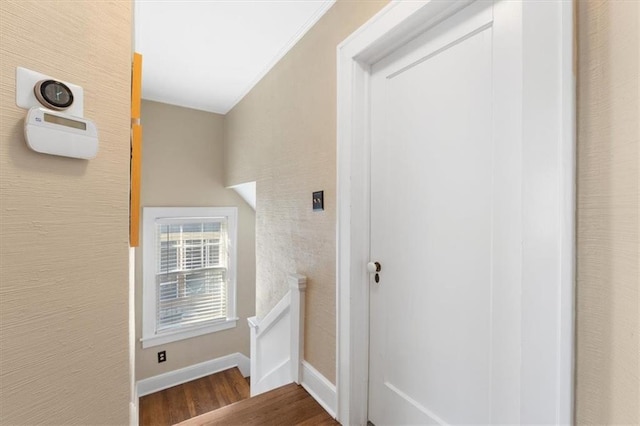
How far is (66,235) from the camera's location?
26.2 inches

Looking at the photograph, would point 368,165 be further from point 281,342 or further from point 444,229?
point 281,342

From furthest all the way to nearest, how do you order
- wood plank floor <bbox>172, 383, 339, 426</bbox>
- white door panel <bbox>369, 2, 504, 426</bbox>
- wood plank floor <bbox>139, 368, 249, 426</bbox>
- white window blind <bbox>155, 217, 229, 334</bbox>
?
white window blind <bbox>155, 217, 229, 334</bbox> → wood plank floor <bbox>139, 368, 249, 426</bbox> → wood plank floor <bbox>172, 383, 339, 426</bbox> → white door panel <bbox>369, 2, 504, 426</bbox>

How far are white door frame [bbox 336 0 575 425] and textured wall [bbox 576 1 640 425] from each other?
0.10 ft

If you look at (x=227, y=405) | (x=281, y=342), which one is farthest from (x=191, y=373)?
(x=281, y=342)

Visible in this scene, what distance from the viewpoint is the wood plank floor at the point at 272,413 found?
56.4 inches

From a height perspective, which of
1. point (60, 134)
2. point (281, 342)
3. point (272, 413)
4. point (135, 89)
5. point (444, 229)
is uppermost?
point (135, 89)

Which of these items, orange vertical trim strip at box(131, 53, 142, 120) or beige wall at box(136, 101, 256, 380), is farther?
beige wall at box(136, 101, 256, 380)

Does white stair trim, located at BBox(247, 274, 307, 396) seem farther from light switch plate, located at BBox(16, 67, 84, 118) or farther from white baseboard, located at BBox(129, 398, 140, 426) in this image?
light switch plate, located at BBox(16, 67, 84, 118)

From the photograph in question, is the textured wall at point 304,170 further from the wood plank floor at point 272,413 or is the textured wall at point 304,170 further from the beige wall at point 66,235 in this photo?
the beige wall at point 66,235

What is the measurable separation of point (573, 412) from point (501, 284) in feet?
1.09

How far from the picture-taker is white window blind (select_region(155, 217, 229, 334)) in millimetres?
3330

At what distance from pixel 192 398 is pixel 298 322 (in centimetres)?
232

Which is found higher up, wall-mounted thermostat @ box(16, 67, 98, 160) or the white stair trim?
wall-mounted thermostat @ box(16, 67, 98, 160)

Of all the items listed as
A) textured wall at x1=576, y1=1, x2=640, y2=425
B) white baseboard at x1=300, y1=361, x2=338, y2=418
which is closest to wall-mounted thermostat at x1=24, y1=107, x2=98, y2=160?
textured wall at x1=576, y1=1, x2=640, y2=425
